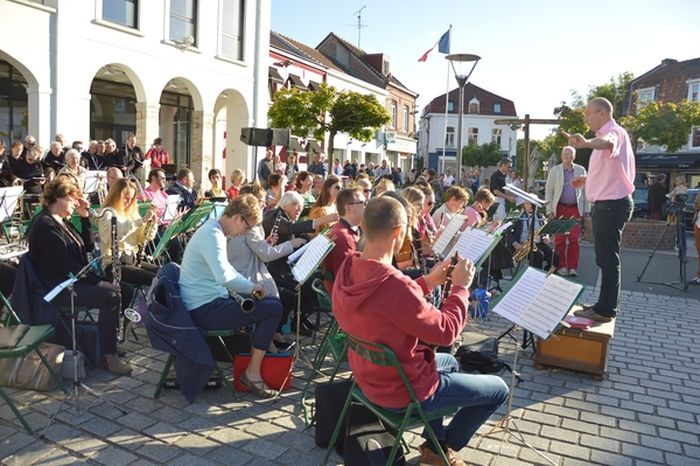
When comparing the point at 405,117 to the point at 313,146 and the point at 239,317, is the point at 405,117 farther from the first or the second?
the point at 239,317

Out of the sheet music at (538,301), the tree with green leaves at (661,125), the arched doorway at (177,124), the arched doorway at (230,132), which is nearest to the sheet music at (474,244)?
the sheet music at (538,301)

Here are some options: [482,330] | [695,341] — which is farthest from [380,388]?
[695,341]

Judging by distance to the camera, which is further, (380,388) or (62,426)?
(62,426)

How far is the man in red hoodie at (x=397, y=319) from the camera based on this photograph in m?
2.69

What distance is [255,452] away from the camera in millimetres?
3467

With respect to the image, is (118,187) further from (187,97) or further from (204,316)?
(187,97)

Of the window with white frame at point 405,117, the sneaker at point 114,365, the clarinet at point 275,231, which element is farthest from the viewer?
the window with white frame at point 405,117

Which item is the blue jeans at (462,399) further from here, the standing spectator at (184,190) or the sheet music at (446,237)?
the standing spectator at (184,190)

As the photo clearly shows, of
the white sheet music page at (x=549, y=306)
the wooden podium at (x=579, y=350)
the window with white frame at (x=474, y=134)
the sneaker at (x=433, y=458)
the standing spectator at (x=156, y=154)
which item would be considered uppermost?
the window with white frame at (x=474, y=134)

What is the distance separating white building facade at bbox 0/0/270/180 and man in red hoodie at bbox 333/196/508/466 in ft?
43.3

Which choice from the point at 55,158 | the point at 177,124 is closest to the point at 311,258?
the point at 55,158

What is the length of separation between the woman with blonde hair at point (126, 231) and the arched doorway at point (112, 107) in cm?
1314

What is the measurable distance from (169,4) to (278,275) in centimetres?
1434

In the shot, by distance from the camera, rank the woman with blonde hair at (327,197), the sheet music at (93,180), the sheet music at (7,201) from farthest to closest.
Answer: the sheet music at (93,180), the sheet music at (7,201), the woman with blonde hair at (327,197)
